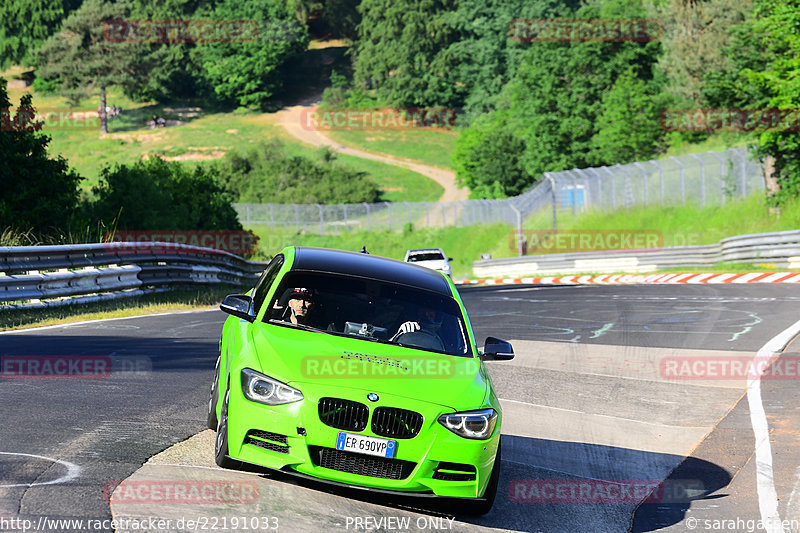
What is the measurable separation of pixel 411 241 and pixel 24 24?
100381mm

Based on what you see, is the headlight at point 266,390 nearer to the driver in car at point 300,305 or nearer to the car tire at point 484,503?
the driver in car at point 300,305

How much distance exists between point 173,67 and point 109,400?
12738 cm

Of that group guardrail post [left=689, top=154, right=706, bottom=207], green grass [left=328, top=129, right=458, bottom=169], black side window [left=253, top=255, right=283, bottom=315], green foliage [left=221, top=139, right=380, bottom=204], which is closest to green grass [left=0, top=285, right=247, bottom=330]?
black side window [left=253, top=255, right=283, bottom=315]

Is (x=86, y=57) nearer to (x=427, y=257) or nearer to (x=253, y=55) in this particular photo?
(x=253, y=55)

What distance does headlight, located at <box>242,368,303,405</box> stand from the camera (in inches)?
245

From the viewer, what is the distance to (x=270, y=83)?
13662 cm

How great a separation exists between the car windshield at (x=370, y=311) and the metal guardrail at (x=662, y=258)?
78.8ft

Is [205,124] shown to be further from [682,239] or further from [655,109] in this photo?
[682,239]

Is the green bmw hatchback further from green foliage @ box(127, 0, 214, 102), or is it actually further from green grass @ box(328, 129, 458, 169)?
green foliage @ box(127, 0, 214, 102)

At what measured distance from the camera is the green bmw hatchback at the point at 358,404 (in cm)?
615
